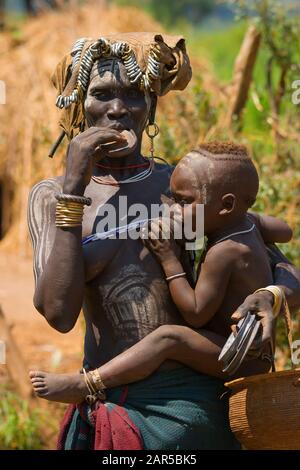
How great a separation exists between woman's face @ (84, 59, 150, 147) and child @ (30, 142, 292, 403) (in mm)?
248

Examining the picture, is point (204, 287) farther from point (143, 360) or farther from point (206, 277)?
point (143, 360)

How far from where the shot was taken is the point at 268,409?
11.5 ft

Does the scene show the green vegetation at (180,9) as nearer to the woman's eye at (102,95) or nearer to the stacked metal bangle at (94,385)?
the woman's eye at (102,95)

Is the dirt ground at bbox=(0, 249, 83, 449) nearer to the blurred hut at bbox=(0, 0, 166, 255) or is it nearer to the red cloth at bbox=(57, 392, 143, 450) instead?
the blurred hut at bbox=(0, 0, 166, 255)

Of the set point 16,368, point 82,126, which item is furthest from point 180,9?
point 82,126

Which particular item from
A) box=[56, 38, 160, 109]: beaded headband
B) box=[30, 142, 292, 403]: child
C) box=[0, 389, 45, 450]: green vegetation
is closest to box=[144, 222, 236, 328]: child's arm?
box=[30, 142, 292, 403]: child

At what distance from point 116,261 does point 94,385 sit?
397 mm

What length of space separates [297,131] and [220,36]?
15.3 m

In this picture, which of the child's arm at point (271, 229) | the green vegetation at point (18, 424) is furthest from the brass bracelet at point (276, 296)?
the green vegetation at point (18, 424)

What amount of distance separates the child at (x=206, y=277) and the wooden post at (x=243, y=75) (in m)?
4.03

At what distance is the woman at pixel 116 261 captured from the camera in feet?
11.9

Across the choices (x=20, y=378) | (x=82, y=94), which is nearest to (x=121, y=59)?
(x=82, y=94)

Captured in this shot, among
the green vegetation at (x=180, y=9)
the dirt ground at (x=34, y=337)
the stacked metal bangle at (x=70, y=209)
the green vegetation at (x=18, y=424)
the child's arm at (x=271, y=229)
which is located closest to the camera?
the stacked metal bangle at (x=70, y=209)

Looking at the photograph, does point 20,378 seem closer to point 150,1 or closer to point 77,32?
point 77,32
